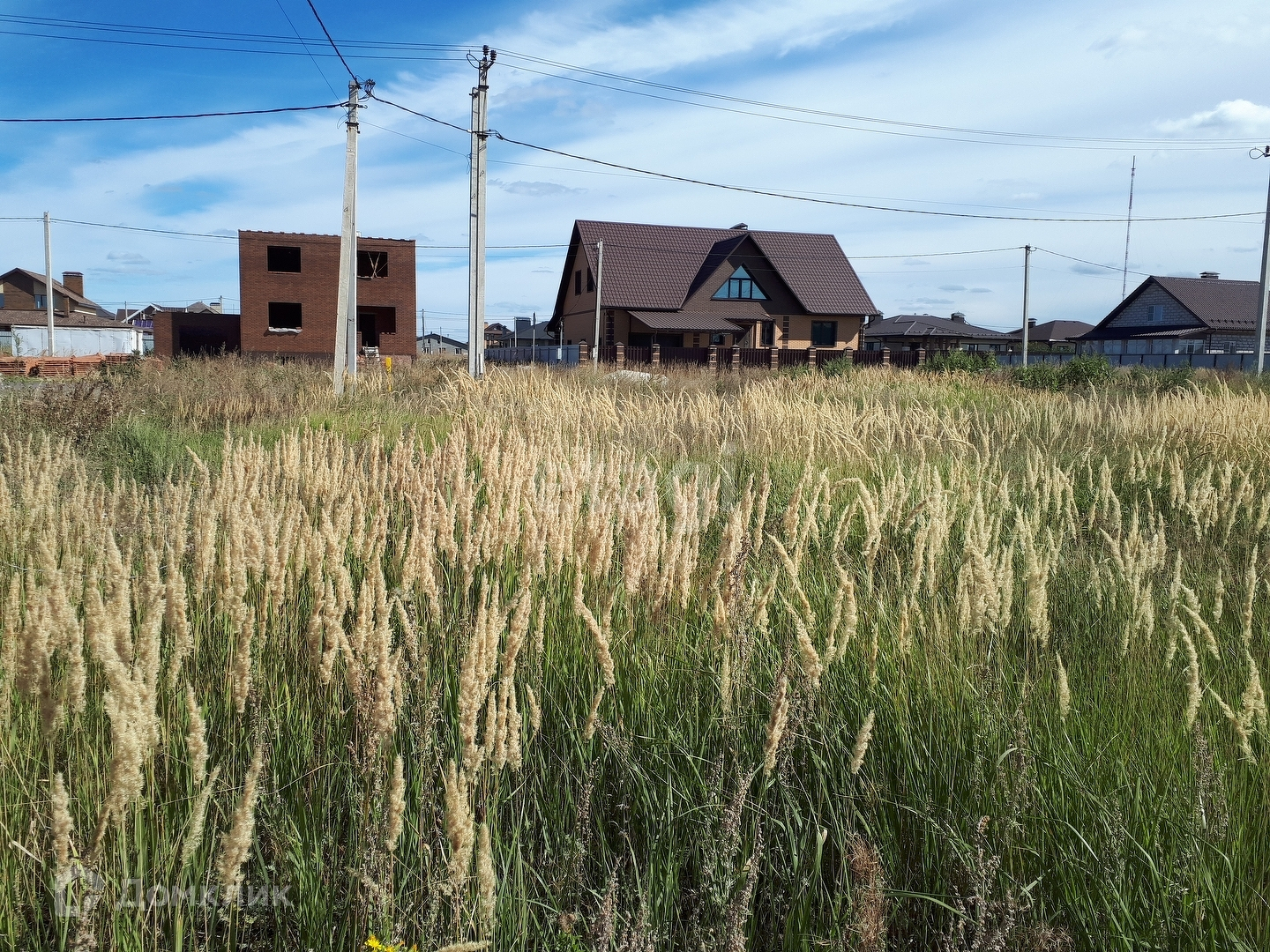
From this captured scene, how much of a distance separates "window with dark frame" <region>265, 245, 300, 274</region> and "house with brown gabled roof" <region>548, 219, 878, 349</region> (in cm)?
1364

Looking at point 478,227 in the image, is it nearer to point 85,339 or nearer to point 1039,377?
point 1039,377

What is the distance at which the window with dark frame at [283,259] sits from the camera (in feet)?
133

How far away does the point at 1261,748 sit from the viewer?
7.62 feet

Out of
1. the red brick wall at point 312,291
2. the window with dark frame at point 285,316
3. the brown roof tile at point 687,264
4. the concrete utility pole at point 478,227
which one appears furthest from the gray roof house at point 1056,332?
the concrete utility pole at point 478,227

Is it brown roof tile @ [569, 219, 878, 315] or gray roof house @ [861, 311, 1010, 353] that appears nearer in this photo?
brown roof tile @ [569, 219, 878, 315]

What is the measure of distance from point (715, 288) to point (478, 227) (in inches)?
1122

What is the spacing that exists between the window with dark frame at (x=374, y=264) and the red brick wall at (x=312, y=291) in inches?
19.7

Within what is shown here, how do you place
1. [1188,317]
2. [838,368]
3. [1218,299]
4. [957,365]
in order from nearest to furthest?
[838,368] < [957,365] < [1188,317] < [1218,299]

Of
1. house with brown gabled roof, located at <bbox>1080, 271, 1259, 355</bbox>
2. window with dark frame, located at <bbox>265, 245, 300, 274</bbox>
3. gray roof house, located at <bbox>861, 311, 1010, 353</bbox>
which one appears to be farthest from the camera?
gray roof house, located at <bbox>861, 311, 1010, 353</bbox>

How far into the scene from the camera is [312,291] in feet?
130

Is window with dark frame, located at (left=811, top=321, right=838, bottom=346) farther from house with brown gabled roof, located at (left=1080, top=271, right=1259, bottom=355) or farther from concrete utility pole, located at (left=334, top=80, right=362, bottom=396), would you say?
concrete utility pole, located at (left=334, top=80, right=362, bottom=396)

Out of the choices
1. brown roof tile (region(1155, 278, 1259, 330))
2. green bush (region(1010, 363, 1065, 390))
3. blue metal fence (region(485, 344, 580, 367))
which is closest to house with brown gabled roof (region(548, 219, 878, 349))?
blue metal fence (region(485, 344, 580, 367))

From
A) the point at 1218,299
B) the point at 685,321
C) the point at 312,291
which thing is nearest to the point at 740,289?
the point at 685,321

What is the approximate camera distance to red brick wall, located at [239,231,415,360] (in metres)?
38.5
